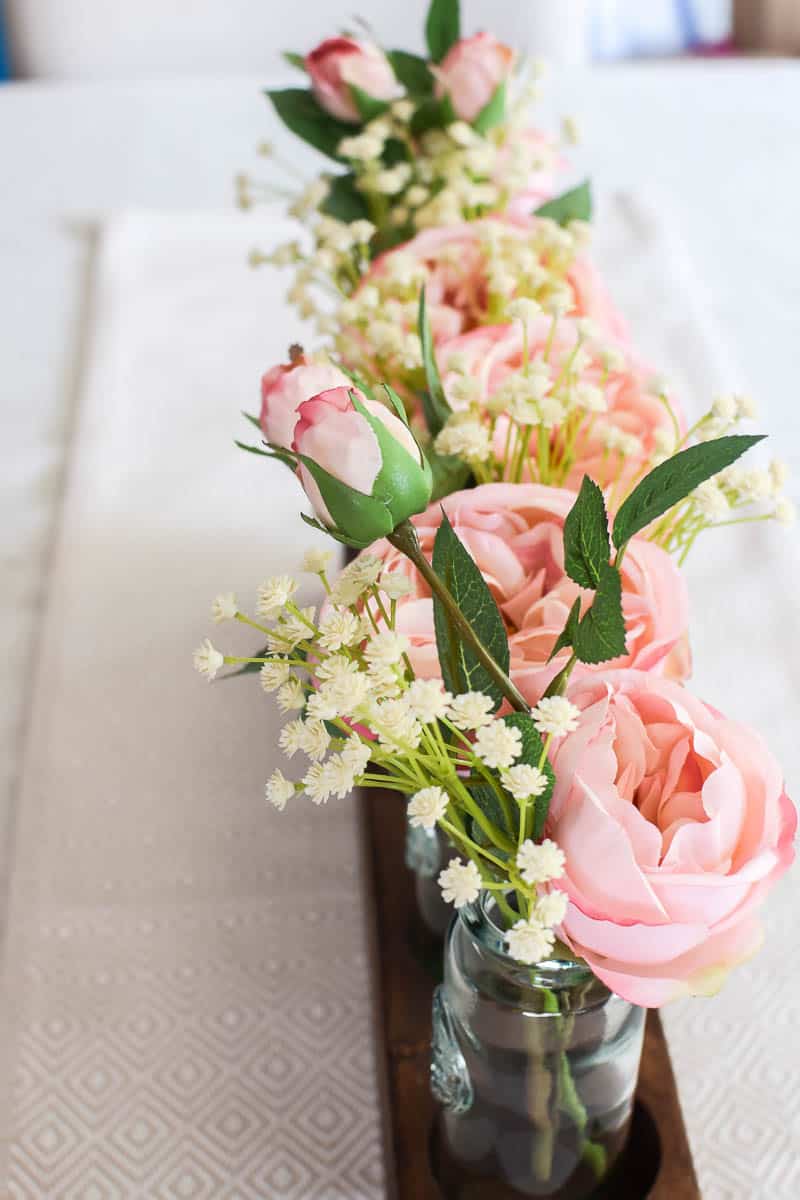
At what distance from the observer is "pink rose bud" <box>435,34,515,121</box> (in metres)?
0.77

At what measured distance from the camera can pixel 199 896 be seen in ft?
2.13

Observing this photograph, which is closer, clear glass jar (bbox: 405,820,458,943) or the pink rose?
clear glass jar (bbox: 405,820,458,943)

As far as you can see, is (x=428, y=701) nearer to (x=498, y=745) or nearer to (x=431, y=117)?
(x=498, y=745)

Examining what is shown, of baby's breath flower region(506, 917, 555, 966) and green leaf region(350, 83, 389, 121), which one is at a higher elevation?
green leaf region(350, 83, 389, 121)

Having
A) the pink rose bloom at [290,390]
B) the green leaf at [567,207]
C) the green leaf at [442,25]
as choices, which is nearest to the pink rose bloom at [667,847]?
the pink rose bloom at [290,390]

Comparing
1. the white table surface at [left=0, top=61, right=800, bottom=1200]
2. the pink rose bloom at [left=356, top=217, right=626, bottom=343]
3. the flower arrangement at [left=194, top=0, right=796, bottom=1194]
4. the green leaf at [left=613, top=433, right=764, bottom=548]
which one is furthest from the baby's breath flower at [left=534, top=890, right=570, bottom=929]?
the white table surface at [left=0, top=61, right=800, bottom=1200]

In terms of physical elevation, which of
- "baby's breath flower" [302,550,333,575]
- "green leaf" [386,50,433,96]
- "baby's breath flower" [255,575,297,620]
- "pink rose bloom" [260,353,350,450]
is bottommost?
"baby's breath flower" [255,575,297,620]

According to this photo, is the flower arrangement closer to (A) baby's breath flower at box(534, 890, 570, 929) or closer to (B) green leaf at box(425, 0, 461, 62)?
(A) baby's breath flower at box(534, 890, 570, 929)

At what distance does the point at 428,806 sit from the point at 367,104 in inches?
22.3

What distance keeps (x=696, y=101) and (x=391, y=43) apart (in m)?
0.39

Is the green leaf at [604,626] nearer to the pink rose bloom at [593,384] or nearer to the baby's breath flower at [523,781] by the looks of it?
the baby's breath flower at [523,781]

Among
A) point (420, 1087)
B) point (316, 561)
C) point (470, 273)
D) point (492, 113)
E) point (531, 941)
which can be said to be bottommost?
point (420, 1087)

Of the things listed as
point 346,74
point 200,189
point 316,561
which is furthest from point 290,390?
point 200,189

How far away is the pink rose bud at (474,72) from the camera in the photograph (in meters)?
0.77
